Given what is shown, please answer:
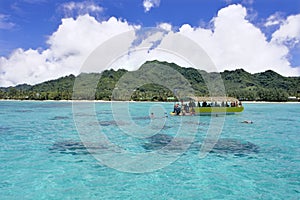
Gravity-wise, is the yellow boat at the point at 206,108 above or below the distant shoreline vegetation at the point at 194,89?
below

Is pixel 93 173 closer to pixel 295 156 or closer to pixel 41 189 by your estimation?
pixel 41 189

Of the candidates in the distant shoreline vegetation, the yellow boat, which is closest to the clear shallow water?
the yellow boat

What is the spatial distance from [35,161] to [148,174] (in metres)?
4.81

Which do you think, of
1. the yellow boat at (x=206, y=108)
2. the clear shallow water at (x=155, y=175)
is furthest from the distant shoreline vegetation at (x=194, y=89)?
the clear shallow water at (x=155, y=175)

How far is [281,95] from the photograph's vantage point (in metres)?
89.3

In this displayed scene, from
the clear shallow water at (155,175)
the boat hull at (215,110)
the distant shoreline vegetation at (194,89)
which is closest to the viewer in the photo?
the clear shallow water at (155,175)

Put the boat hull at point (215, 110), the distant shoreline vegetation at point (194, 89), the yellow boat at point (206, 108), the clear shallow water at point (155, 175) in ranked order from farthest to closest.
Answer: the distant shoreline vegetation at point (194, 89) < the boat hull at point (215, 110) < the yellow boat at point (206, 108) < the clear shallow water at point (155, 175)

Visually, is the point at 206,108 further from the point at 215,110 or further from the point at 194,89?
the point at 194,89

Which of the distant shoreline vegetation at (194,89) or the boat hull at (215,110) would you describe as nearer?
the boat hull at (215,110)

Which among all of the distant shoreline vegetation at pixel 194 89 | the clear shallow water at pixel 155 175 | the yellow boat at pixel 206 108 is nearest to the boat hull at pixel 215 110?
the yellow boat at pixel 206 108

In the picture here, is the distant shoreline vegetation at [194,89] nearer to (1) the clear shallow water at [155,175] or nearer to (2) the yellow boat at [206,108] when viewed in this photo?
(2) the yellow boat at [206,108]

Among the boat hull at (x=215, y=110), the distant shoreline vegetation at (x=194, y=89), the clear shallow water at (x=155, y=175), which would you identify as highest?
the distant shoreline vegetation at (x=194, y=89)

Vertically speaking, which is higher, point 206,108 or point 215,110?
point 206,108

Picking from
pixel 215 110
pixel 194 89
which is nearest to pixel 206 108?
pixel 215 110
